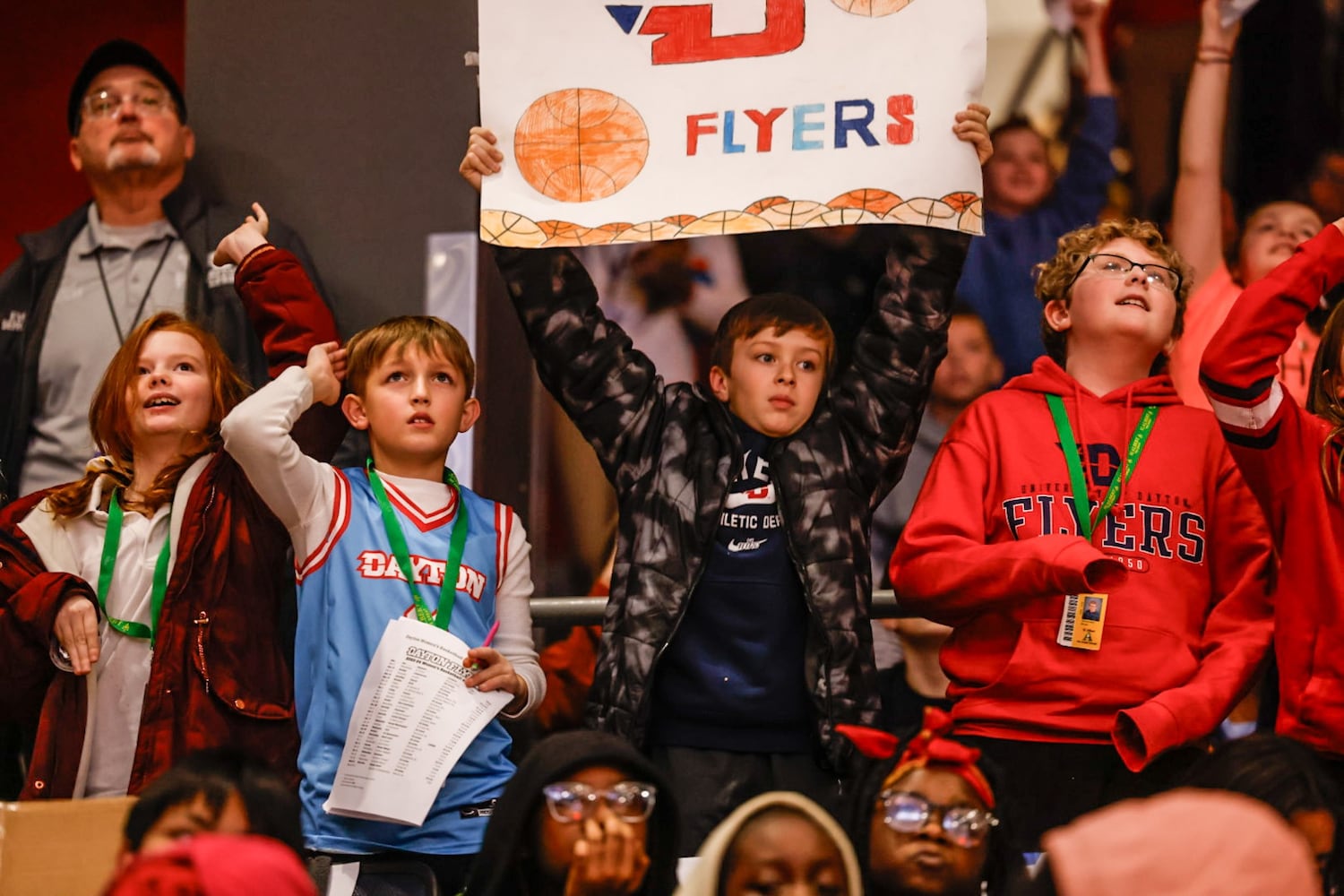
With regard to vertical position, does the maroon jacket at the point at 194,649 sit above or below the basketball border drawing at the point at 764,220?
below

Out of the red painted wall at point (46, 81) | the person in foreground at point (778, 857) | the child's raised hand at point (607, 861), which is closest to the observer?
the person in foreground at point (778, 857)

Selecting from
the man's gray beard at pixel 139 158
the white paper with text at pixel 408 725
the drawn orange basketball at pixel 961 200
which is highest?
the man's gray beard at pixel 139 158

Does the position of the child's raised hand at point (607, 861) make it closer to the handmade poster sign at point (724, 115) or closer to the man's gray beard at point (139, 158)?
the handmade poster sign at point (724, 115)

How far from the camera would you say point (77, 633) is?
3736 mm

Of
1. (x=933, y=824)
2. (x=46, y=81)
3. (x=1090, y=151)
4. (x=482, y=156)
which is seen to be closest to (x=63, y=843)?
(x=933, y=824)

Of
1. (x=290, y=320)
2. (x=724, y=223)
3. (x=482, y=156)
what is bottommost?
(x=290, y=320)

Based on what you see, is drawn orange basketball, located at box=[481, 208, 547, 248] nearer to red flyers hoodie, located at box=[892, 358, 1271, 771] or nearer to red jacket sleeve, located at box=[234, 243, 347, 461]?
red jacket sleeve, located at box=[234, 243, 347, 461]

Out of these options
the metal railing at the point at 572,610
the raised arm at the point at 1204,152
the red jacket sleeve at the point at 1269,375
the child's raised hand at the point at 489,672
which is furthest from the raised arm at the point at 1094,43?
the child's raised hand at the point at 489,672

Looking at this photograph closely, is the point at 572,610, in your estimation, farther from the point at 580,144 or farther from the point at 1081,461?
the point at 1081,461

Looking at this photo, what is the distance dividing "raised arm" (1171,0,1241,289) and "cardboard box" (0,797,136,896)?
3297mm

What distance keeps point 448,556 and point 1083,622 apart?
1.47 metres

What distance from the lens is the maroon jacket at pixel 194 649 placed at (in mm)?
3730

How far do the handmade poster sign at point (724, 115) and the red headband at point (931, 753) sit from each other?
1.38 m

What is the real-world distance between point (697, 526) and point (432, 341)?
794mm
